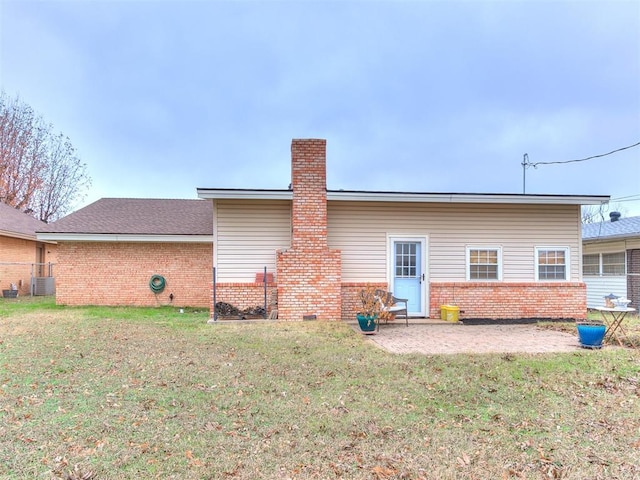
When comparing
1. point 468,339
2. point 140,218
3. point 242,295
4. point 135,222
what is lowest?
point 468,339

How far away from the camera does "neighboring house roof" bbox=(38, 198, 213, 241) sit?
12.3m

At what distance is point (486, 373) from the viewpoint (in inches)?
193

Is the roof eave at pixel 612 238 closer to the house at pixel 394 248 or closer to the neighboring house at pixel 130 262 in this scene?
the house at pixel 394 248

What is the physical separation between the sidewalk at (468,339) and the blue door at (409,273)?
2.81 feet

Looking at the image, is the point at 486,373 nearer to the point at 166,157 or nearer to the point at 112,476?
the point at 112,476

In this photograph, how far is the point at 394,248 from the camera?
32.6ft

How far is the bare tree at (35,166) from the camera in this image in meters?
23.4

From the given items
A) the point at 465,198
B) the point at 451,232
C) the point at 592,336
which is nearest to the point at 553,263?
the point at 451,232

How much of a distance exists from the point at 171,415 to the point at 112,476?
1.01 meters

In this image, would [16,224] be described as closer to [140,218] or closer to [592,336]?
[140,218]

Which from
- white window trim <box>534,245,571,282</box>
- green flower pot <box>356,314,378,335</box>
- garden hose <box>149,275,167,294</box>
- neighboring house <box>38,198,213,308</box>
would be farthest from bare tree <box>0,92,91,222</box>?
white window trim <box>534,245,571,282</box>

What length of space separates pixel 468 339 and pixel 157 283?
32.4 feet

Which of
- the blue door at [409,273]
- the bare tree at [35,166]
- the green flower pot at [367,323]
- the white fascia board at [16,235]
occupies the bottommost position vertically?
the green flower pot at [367,323]

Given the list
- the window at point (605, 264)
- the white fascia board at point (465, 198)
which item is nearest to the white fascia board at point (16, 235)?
the white fascia board at point (465, 198)
